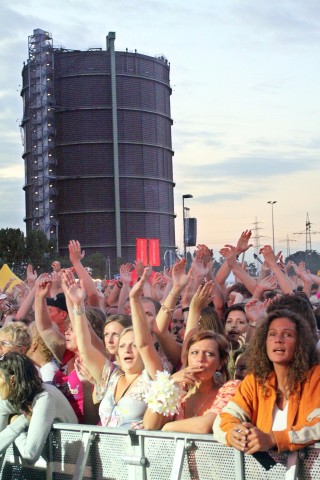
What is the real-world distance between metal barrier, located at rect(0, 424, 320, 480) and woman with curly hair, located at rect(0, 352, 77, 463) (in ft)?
0.40

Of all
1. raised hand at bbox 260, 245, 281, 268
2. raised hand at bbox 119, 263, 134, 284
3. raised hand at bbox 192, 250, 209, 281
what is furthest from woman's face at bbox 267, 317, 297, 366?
raised hand at bbox 119, 263, 134, 284

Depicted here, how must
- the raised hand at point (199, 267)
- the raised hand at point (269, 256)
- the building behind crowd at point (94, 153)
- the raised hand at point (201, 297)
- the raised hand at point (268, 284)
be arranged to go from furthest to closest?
1. the building behind crowd at point (94, 153)
2. the raised hand at point (199, 267)
3. the raised hand at point (269, 256)
4. the raised hand at point (268, 284)
5. the raised hand at point (201, 297)

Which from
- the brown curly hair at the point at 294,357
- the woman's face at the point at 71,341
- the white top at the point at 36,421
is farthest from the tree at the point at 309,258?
the brown curly hair at the point at 294,357

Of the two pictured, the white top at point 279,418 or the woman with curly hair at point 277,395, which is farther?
the white top at point 279,418

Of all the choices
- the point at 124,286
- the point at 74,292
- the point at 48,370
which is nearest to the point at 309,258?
the point at 124,286

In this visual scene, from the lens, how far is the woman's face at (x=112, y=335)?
6.23 metres

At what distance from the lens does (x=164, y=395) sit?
4785 mm

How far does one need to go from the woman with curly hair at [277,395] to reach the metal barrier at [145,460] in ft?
0.33

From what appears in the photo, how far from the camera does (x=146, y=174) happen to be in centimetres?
8406

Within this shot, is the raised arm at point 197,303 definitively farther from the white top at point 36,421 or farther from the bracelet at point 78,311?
the white top at point 36,421

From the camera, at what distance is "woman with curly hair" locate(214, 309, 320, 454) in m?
4.30

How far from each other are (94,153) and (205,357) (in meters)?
79.3

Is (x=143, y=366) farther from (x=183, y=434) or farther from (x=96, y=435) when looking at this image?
(x=183, y=434)

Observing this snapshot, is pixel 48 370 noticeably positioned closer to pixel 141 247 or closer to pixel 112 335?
pixel 112 335
